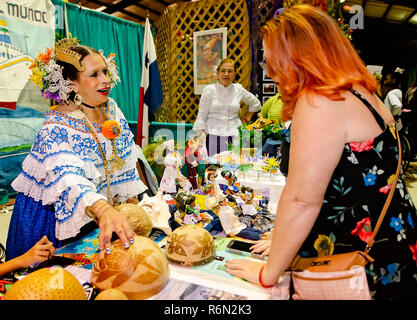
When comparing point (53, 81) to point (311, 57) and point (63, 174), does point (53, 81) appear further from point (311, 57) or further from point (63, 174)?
point (311, 57)

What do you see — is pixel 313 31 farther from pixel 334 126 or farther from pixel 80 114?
pixel 80 114

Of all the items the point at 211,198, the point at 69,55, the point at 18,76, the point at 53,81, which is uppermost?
the point at 18,76

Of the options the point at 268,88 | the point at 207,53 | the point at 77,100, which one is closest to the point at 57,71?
the point at 77,100

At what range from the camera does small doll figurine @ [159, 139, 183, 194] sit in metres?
1.98

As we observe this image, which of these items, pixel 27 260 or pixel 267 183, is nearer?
pixel 27 260

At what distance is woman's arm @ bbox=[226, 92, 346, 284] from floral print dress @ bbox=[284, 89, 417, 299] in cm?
9

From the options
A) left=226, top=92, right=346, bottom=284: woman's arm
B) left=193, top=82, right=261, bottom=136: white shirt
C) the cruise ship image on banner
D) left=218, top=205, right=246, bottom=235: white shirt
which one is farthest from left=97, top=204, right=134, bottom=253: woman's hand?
the cruise ship image on banner

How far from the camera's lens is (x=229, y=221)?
1442mm

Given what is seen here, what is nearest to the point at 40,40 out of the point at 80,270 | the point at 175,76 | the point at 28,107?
the point at 28,107

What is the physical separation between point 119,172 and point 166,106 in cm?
543

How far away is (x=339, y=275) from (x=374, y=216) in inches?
7.4

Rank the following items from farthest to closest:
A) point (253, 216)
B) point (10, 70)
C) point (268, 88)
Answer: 1. point (268, 88)
2. point (10, 70)
3. point (253, 216)

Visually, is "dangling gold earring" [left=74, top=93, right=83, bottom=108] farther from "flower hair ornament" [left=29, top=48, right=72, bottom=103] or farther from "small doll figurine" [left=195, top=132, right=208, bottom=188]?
"small doll figurine" [left=195, top=132, right=208, bottom=188]

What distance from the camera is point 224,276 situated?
100 cm
